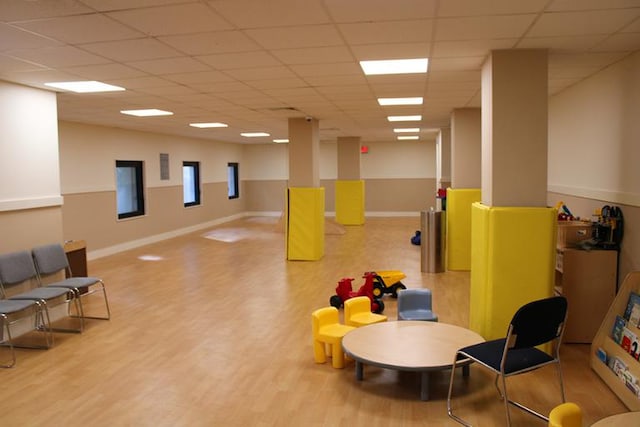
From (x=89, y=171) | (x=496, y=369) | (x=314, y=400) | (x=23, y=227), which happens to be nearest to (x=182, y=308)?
(x=23, y=227)

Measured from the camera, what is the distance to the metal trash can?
8414 mm

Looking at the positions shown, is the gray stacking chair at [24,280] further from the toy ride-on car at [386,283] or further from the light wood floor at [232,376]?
the toy ride-on car at [386,283]

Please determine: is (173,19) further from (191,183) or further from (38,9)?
(191,183)

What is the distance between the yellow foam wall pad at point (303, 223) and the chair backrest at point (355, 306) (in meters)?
4.49

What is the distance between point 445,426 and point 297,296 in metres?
3.76

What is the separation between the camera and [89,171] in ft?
33.1

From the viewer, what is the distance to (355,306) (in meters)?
4.98

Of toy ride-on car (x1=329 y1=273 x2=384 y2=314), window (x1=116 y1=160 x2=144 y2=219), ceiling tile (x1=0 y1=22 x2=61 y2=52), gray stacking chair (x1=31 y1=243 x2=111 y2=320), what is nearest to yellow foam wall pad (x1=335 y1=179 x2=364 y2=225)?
window (x1=116 y1=160 x2=144 y2=219)

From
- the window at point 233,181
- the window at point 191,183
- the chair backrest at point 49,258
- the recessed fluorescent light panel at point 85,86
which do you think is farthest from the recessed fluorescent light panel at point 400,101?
the window at point 233,181

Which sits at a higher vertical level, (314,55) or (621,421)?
(314,55)

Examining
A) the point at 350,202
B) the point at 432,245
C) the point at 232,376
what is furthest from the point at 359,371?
the point at 350,202

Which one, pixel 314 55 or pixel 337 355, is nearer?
pixel 337 355

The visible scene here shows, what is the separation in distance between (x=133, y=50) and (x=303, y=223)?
5.65m

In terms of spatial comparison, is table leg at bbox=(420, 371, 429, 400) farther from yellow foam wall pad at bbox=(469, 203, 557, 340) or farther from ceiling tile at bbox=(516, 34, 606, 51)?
ceiling tile at bbox=(516, 34, 606, 51)
